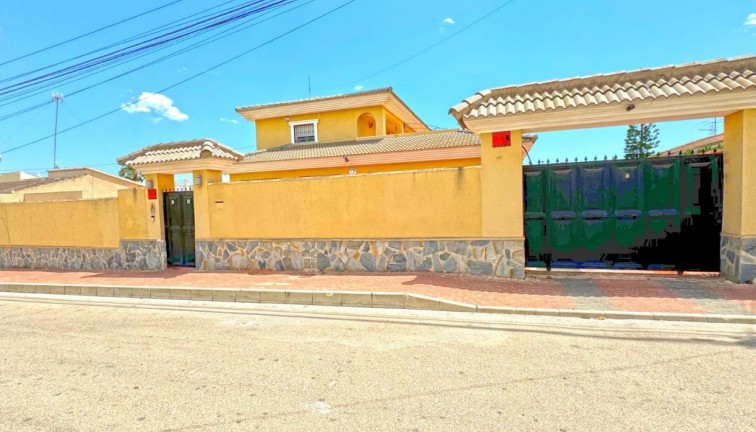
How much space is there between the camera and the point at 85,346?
476cm

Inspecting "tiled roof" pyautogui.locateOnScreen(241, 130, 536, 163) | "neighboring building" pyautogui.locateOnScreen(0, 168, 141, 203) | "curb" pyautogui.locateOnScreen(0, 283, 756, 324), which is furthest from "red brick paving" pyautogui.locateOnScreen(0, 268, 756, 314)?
"neighboring building" pyautogui.locateOnScreen(0, 168, 141, 203)

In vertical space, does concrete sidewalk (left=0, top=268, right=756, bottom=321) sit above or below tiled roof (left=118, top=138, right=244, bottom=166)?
below

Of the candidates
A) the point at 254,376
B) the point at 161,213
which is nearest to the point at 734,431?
the point at 254,376

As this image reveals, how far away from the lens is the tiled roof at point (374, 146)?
14.9 m

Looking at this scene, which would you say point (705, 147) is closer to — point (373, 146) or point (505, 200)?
point (505, 200)

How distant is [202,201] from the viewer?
385 inches

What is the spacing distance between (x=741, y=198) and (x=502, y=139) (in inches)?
156

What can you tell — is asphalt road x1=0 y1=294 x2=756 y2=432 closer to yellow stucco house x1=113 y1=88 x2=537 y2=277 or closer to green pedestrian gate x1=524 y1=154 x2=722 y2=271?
→ yellow stucco house x1=113 y1=88 x2=537 y2=277

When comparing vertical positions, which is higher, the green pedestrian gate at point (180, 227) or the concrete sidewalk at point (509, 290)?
the green pedestrian gate at point (180, 227)

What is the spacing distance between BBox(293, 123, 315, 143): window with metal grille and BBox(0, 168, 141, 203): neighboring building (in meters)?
8.51

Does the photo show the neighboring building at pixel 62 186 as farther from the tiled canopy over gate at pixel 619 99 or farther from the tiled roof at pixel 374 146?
the tiled canopy over gate at pixel 619 99

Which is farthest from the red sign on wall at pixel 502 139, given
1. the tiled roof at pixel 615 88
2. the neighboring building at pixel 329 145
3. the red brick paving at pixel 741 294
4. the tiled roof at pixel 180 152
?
the tiled roof at pixel 180 152

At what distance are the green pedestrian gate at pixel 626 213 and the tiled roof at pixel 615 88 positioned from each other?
4.13 ft

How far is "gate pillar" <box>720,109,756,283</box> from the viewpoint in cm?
621
